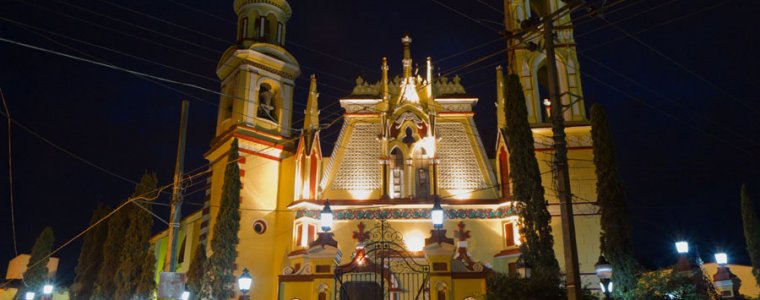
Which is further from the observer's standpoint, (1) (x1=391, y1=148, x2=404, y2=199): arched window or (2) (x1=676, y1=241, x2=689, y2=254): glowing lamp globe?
(1) (x1=391, y1=148, x2=404, y2=199): arched window

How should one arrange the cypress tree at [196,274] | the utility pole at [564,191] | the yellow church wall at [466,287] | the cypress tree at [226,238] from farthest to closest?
the cypress tree at [196,274] < the cypress tree at [226,238] < the yellow church wall at [466,287] < the utility pole at [564,191]

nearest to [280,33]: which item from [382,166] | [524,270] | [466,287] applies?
[382,166]

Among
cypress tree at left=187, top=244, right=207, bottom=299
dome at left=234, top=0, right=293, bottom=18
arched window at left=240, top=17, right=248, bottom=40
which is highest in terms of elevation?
dome at left=234, top=0, right=293, bottom=18

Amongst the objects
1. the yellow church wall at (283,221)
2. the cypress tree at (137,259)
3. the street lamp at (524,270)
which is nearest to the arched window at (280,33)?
the yellow church wall at (283,221)

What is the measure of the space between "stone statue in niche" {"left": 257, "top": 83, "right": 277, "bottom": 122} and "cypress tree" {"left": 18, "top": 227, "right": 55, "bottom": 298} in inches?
682

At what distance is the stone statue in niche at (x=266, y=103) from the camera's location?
30.6 m

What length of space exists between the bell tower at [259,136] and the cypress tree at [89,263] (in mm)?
8160

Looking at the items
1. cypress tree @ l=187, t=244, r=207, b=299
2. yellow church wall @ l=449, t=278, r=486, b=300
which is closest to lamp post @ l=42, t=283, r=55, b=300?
cypress tree @ l=187, t=244, r=207, b=299

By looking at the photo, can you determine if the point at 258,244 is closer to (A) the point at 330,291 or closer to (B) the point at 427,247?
(A) the point at 330,291

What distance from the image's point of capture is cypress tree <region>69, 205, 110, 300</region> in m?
32.4

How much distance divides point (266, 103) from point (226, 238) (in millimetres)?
7985

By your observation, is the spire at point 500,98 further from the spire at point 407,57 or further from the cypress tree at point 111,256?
the cypress tree at point 111,256

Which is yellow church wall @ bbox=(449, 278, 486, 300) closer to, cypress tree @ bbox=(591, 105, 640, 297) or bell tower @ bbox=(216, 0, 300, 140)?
cypress tree @ bbox=(591, 105, 640, 297)

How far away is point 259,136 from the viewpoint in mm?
29281
